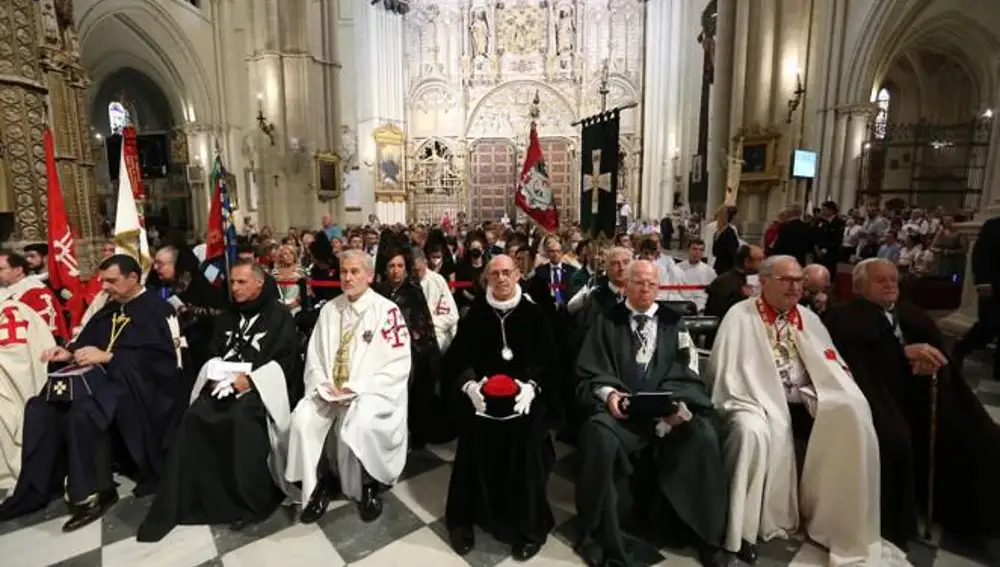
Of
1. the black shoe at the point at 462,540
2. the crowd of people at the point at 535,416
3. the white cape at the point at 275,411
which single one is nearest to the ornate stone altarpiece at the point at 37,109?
the crowd of people at the point at 535,416

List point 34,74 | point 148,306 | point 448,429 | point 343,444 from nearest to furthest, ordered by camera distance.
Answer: point 343,444
point 148,306
point 448,429
point 34,74

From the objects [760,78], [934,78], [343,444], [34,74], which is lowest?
[343,444]

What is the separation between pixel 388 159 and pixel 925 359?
21.7 m

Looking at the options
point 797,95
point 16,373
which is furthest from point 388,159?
point 16,373

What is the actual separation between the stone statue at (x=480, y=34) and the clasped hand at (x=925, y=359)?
2302cm

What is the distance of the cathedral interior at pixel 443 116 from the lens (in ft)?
10.4

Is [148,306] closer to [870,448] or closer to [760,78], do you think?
[870,448]

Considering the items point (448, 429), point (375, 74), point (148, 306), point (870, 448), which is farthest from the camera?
point (375, 74)

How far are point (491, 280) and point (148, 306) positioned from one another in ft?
7.41

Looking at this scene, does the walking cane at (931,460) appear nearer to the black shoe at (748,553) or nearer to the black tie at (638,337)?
the black shoe at (748,553)

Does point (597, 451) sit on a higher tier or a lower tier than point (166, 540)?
higher

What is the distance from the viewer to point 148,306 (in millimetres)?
3293


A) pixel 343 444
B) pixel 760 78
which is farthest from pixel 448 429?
pixel 760 78

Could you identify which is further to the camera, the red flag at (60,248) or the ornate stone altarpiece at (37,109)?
the ornate stone altarpiece at (37,109)
